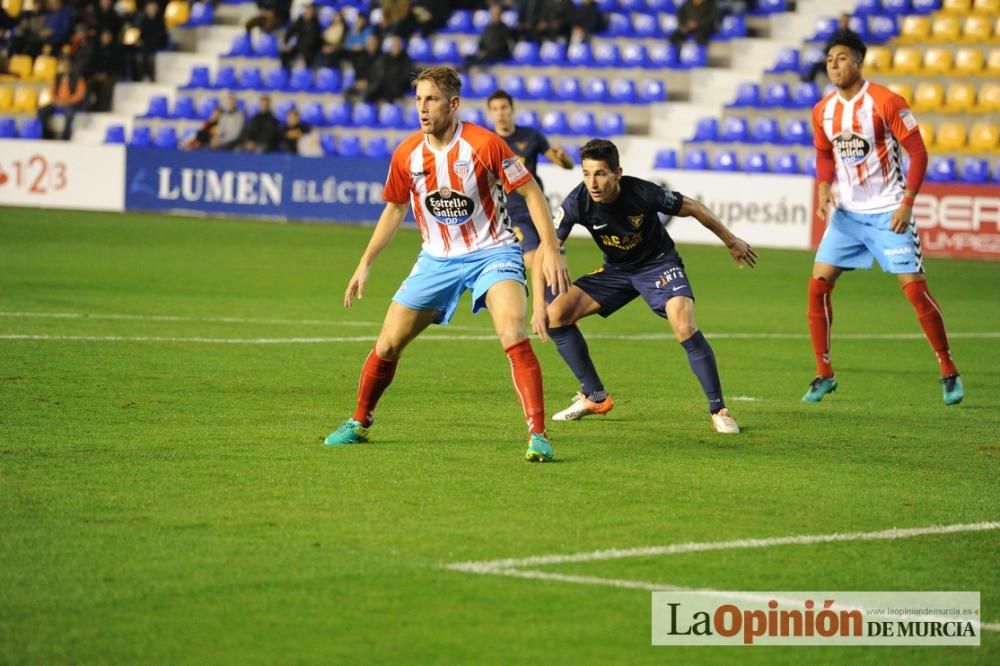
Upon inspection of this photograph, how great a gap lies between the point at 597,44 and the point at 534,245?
59.4 feet

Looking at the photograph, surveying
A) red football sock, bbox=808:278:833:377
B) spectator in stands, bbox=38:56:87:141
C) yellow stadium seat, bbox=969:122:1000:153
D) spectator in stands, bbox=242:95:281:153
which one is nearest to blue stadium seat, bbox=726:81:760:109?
yellow stadium seat, bbox=969:122:1000:153

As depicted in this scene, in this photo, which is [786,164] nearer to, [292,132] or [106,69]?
[292,132]

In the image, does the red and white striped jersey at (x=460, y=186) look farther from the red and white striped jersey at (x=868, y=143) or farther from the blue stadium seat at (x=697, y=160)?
the blue stadium seat at (x=697, y=160)

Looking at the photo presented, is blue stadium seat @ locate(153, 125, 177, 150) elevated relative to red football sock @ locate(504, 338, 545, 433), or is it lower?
elevated

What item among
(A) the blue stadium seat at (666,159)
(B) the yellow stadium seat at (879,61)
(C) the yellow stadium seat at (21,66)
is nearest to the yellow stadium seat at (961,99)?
(B) the yellow stadium seat at (879,61)

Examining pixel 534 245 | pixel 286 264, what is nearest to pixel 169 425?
pixel 534 245

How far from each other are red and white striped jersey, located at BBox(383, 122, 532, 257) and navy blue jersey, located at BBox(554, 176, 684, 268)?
1.01 metres

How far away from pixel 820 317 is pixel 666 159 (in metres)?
18.0

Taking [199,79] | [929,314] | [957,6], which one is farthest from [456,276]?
[199,79]

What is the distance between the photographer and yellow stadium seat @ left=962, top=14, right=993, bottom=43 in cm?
2908

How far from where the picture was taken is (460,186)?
28.0 feet

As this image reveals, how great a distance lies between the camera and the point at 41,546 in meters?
6.18

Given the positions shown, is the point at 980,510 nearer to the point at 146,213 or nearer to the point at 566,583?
the point at 566,583

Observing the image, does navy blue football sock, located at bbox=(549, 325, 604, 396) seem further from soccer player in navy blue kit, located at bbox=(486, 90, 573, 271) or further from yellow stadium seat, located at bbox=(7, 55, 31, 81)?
yellow stadium seat, located at bbox=(7, 55, 31, 81)
